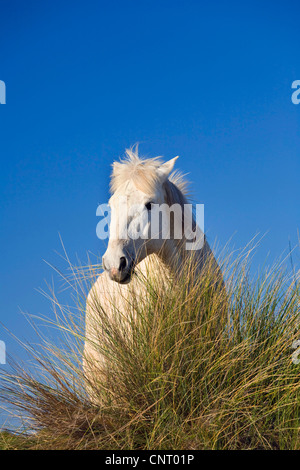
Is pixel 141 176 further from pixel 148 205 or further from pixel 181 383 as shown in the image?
pixel 181 383

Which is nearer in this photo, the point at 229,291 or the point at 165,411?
the point at 165,411

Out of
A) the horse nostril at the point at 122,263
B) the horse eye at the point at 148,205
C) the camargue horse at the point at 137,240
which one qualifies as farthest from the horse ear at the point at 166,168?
the horse nostril at the point at 122,263

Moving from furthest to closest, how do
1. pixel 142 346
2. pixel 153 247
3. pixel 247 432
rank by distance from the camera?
1. pixel 153 247
2. pixel 142 346
3. pixel 247 432

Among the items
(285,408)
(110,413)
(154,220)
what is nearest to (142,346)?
(110,413)

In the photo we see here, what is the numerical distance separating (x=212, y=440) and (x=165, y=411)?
0.32 meters

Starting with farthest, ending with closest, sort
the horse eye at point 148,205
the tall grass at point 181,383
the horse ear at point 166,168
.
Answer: the horse ear at point 166,168, the horse eye at point 148,205, the tall grass at point 181,383

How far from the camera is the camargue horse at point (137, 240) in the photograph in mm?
3736

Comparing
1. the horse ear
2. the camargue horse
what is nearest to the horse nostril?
the camargue horse

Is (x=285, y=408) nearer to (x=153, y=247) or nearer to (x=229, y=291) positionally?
(x=229, y=291)

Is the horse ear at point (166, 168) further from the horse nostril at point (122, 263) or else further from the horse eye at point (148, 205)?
the horse nostril at point (122, 263)

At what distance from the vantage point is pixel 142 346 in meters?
3.21

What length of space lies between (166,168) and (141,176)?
0.38m

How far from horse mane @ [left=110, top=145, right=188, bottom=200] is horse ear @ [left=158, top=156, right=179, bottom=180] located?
2.0 inches

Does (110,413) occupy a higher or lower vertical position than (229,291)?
lower
